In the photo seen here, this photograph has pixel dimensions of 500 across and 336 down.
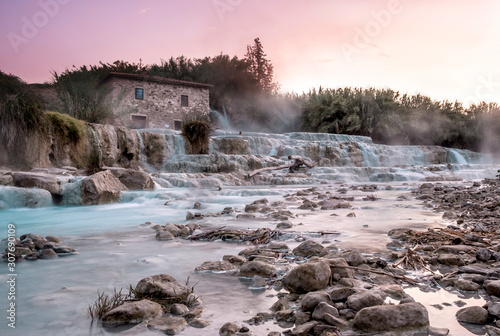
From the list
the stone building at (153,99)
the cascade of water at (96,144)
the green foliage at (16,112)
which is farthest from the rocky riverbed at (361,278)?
the stone building at (153,99)

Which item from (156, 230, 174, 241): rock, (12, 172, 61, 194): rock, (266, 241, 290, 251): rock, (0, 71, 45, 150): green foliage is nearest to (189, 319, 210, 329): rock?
(266, 241, 290, 251): rock

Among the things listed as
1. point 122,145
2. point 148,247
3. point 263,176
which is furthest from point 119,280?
point 122,145

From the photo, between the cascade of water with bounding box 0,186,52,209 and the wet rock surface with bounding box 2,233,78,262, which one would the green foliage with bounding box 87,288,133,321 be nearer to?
the wet rock surface with bounding box 2,233,78,262

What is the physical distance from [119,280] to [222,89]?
30.2 m

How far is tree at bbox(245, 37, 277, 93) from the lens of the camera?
34625mm

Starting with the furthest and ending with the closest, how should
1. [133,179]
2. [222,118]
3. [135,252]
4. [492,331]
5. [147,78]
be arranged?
[222,118] < [147,78] < [133,179] < [135,252] < [492,331]

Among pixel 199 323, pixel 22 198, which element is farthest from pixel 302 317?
pixel 22 198

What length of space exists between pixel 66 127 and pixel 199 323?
9.73 meters

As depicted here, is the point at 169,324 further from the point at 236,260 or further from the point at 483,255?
the point at 483,255

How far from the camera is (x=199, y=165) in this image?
11617 mm

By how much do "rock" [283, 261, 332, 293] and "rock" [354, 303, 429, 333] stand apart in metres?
0.35

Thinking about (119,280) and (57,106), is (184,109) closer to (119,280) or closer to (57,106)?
(57,106)

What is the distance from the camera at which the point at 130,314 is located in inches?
51.2

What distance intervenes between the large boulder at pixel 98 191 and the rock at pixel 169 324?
5.44 metres
